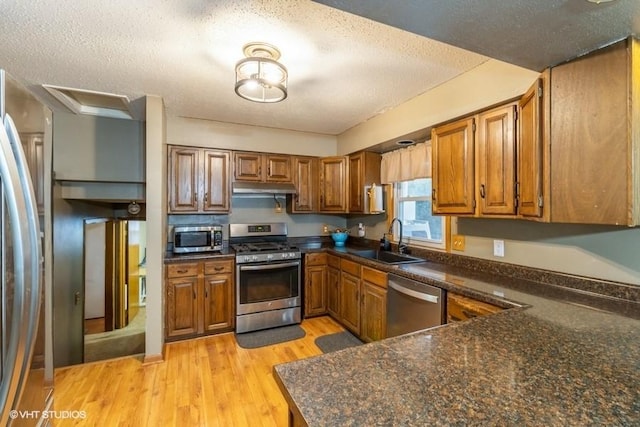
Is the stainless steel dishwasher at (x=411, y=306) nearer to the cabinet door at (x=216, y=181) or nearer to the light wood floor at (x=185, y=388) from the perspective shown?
the light wood floor at (x=185, y=388)

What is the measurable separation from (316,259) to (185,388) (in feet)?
6.10

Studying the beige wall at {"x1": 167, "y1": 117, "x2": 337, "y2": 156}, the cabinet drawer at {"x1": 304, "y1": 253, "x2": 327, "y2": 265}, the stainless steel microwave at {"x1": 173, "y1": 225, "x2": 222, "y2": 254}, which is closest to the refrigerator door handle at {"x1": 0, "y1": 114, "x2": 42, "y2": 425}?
the stainless steel microwave at {"x1": 173, "y1": 225, "x2": 222, "y2": 254}

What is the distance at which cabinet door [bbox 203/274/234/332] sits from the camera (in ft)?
10.1

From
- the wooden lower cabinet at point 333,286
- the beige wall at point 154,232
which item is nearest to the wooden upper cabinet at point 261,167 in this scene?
the beige wall at point 154,232

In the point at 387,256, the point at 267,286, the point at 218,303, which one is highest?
the point at 387,256

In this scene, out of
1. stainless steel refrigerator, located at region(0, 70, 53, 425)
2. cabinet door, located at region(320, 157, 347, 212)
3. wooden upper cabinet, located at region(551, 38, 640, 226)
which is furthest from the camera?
cabinet door, located at region(320, 157, 347, 212)

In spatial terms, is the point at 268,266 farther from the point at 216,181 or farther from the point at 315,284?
the point at 216,181

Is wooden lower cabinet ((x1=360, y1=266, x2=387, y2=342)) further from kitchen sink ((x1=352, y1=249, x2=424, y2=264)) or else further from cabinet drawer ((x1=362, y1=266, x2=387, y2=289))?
kitchen sink ((x1=352, y1=249, x2=424, y2=264))

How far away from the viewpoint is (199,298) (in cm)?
304

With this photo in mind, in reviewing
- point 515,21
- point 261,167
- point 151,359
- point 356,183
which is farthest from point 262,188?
point 515,21

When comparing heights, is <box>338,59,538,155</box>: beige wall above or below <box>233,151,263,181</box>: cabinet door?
above

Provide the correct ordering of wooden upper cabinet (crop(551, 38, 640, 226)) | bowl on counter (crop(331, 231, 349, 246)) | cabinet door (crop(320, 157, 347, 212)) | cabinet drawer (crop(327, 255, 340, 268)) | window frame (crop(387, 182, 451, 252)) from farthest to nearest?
bowl on counter (crop(331, 231, 349, 246)) < cabinet door (crop(320, 157, 347, 212)) < cabinet drawer (crop(327, 255, 340, 268)) < window frame (crop(387, 182, 451, 252)) < wooden upper cabinet (crop(551, 38, 640, 226))

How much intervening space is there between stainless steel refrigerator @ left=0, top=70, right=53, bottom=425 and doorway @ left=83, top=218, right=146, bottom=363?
9.21ft

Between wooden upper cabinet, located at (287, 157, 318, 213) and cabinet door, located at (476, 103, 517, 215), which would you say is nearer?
cabinet door, located at (476, 103, 517, 215)
